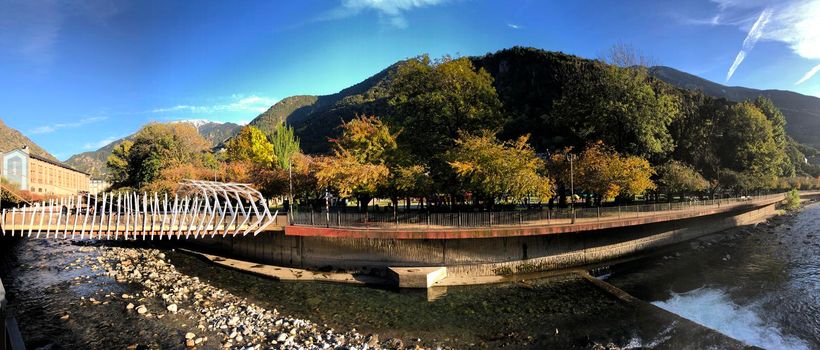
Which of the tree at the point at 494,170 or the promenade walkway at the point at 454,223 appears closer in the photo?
the promenade walkway at the point at 454,223

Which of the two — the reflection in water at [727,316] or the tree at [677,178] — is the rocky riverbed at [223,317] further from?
the tree at [677,178]

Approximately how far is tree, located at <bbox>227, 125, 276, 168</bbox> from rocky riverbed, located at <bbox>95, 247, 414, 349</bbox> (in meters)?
38.0

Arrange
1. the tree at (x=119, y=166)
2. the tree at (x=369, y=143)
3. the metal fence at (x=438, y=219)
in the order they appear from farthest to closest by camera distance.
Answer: the tree at (x=119, y=166)
the tree at (x=369, y=143)
the metal fence at (x=438, y=219)

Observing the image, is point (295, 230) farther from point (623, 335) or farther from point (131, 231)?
point (623, 335)

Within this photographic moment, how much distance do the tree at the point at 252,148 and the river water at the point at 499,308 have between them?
1348 inches

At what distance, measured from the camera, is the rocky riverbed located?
579 inches

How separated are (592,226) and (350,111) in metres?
120

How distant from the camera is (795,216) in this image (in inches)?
2308

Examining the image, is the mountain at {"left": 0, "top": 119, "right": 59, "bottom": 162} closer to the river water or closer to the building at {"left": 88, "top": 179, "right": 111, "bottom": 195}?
the building at {"left": 88, "top": 179, "right": 111, "bottom": 195}

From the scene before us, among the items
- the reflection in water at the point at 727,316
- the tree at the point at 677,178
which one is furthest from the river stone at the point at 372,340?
the tree at the point at 677,178

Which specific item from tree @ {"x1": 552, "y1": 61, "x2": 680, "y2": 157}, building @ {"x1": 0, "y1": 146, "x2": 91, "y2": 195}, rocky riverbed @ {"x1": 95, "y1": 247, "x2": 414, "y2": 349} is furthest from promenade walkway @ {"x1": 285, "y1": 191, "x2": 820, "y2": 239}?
building @ {"x1": 0, "y1": 146, "x2": 91, "y2": 195}

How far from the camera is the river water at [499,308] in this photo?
15.4 meters

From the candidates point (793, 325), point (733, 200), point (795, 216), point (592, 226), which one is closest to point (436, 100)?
point (592, 226)

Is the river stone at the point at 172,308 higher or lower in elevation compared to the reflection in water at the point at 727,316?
higher
